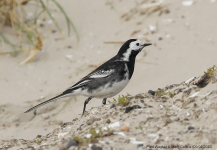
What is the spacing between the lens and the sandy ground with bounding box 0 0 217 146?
7.25 meters

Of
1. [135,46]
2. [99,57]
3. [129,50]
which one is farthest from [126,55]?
[99,57]

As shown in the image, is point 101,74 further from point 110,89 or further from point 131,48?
point 131,48

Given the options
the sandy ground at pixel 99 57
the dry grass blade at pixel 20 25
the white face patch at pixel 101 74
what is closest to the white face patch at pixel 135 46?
the white face patch at pixel 101 74

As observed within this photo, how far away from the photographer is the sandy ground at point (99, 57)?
7254 millimetres

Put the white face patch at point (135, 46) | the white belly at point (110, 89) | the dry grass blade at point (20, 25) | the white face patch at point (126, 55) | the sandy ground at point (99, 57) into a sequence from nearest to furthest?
the white belly at point (110, 89)
the white face patch at point (126, 55)
the white face patch at point (135, 46)
the sandy ground at point (99, 57)
the dry grass blade at point (20, 25)

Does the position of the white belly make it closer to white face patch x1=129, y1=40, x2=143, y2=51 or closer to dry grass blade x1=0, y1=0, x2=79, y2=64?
white face patch x1=129, y1=40, x2=143, y2=51

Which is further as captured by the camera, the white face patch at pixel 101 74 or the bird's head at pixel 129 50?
the bird's head at pixel 129 50

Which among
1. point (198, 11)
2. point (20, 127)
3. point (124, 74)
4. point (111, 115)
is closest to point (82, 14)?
point (198, 11)

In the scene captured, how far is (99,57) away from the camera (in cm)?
895

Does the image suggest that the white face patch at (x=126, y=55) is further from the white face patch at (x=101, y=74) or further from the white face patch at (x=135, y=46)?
the white face patch at (x=101, y=74)

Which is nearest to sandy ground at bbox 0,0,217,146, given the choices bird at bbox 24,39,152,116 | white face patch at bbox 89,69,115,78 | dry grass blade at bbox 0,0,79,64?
dry grass blade at bbox 0,0,79,64

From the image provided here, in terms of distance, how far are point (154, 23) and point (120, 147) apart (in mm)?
6149

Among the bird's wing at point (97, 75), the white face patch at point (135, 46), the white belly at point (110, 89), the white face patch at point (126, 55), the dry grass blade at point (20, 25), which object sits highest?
the dry grass blade at point (20, 25)

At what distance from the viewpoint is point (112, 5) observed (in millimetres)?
10594
